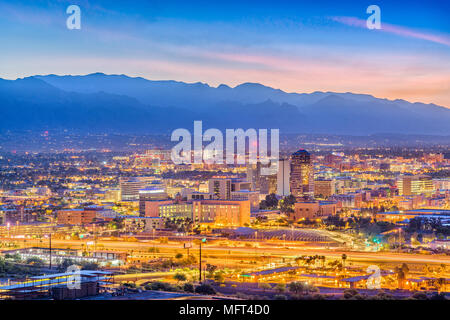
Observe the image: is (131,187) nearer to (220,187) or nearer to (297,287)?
(220,187)

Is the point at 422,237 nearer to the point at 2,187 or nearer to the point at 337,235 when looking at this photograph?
the point at 337,235

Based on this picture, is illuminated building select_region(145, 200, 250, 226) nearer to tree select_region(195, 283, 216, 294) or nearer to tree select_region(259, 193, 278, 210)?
tree select_region(259, 193, 278, 210)

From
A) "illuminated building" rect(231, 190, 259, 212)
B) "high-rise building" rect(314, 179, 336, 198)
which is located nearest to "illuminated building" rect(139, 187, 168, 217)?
"illuminated building" rect(231, 190, 259, 212)

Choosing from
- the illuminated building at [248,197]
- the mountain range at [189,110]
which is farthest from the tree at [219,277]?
the mountain range at [189,110]

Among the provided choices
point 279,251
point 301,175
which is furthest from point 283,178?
point 279,251

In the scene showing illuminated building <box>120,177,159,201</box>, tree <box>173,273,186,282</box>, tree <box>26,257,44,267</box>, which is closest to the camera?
tree <box>173,273,186,282</box>

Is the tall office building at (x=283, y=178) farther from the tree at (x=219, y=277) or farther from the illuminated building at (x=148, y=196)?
the tree at (x=219, y=277)
